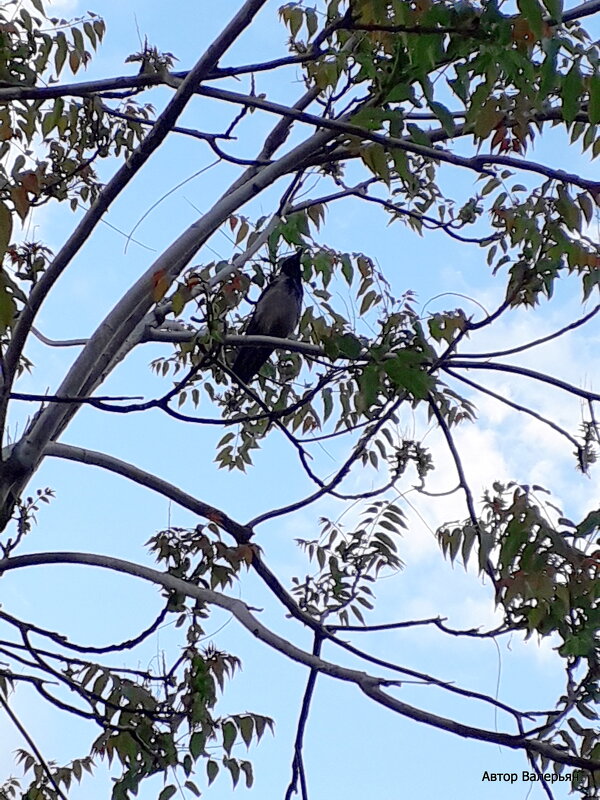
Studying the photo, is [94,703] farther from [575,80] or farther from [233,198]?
[575,80]

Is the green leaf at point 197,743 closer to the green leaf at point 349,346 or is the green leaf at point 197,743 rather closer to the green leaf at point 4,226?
the green leaf at point 349,346

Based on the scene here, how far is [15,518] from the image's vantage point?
367cm

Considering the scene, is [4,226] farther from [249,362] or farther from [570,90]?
[249,362]

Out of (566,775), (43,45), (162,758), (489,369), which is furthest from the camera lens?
(43,45)

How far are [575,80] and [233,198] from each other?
1572 mm

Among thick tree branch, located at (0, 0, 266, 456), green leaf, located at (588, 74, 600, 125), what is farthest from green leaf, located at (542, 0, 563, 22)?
thick tree branch, located at (0, 0, 266, 456)

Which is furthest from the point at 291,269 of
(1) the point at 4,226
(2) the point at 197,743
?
(1) the point at 4,226

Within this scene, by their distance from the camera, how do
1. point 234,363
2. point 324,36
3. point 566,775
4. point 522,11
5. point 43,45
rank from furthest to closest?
point 234,363
point 43,45
point 566,775
point 324,36
point 522,11

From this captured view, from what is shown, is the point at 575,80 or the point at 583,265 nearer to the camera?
the point at 575,80

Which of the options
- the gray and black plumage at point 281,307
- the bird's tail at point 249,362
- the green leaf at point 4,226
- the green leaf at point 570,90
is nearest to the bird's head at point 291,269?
the gray and black plumage at point 281,307

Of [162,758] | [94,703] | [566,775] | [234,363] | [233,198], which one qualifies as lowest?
[566,775]

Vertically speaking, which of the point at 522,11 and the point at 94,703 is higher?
the point at 522,11

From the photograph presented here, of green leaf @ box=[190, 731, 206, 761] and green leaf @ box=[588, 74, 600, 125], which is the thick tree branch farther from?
green leaf @ box=[190, 731, 206, 761]

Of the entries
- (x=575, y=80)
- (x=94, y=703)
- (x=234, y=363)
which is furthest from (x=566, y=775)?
(x=234, y=363)
